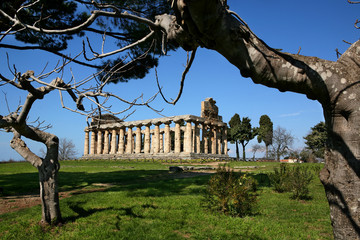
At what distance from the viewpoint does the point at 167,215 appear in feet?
22.0

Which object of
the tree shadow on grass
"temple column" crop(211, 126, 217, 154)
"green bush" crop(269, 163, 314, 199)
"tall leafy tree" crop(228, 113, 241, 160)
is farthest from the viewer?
"tall leafy tree" crop(228, 113, 241, 160)

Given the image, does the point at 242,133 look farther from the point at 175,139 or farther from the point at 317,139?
the point at 175,139

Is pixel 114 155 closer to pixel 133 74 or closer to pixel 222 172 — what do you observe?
pixel 133 74

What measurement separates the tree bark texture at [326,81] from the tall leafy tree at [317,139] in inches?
1811

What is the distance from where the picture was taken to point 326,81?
228 centimetres

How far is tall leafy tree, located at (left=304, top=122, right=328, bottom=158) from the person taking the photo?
43344 mm

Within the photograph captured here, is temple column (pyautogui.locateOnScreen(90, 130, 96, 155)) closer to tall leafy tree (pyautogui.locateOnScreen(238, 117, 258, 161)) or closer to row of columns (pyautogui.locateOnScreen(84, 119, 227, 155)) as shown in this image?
row of columns (pyautogui.locateOnScreen(84, 119, 227, 155))

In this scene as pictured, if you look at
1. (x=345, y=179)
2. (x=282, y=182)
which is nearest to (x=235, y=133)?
(x=282, y=182)

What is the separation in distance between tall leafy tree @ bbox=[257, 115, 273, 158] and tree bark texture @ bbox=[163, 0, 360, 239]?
52761mm

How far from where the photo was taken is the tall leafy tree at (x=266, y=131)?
52.7 metres

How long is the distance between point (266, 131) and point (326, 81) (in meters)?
53.3

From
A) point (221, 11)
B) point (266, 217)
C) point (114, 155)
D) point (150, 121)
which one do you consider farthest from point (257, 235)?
point (114, 155)

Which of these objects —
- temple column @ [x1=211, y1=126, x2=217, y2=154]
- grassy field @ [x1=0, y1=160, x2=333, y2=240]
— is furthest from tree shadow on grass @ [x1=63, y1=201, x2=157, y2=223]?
temple column @ [x1=211, y1=126, x2=217, y2=154]

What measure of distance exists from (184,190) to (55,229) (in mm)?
5276
